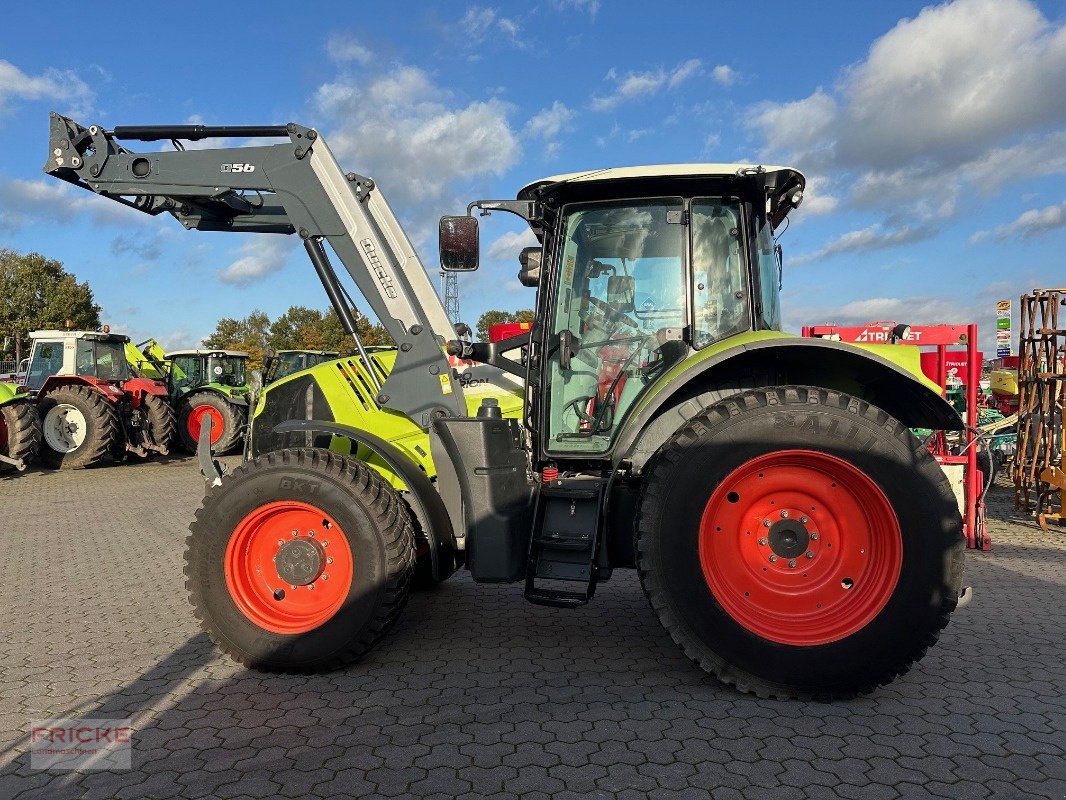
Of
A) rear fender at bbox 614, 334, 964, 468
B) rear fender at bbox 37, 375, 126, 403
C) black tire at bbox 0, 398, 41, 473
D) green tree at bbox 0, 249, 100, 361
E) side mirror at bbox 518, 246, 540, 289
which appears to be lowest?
black tire at bbox 0, 398, 41, 473

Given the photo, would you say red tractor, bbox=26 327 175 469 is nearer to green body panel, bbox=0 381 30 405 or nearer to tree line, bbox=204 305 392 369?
green body panel, bbox=0 381 30 405

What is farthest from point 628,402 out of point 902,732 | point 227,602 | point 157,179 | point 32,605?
point 32,605

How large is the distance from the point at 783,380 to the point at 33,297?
133 ft

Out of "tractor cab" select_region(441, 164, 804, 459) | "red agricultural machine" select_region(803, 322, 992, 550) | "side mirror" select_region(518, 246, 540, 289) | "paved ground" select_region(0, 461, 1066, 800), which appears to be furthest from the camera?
"red agricultural machine" select_region(803, 322, 992, 550)

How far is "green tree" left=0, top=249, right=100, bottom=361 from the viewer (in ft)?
114

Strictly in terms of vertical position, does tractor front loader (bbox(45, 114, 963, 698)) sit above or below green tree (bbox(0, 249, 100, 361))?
below

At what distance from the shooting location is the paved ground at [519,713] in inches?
105

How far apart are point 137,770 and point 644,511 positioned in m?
2.18

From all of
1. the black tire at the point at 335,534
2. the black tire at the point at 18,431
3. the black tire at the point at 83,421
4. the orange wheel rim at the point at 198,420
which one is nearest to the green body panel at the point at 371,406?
the black tire at the point at 335,534

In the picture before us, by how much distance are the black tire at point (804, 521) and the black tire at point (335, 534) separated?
119cm

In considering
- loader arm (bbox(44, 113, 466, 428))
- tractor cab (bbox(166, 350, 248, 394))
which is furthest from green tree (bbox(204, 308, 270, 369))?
loader arm (bbox(44, 113, 466, 428))

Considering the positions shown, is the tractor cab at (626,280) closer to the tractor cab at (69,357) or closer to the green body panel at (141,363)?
the tractor cab at (69,357)

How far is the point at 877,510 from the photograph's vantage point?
3213 mm

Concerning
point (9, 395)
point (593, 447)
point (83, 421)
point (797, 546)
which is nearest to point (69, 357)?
point (83, 421)
